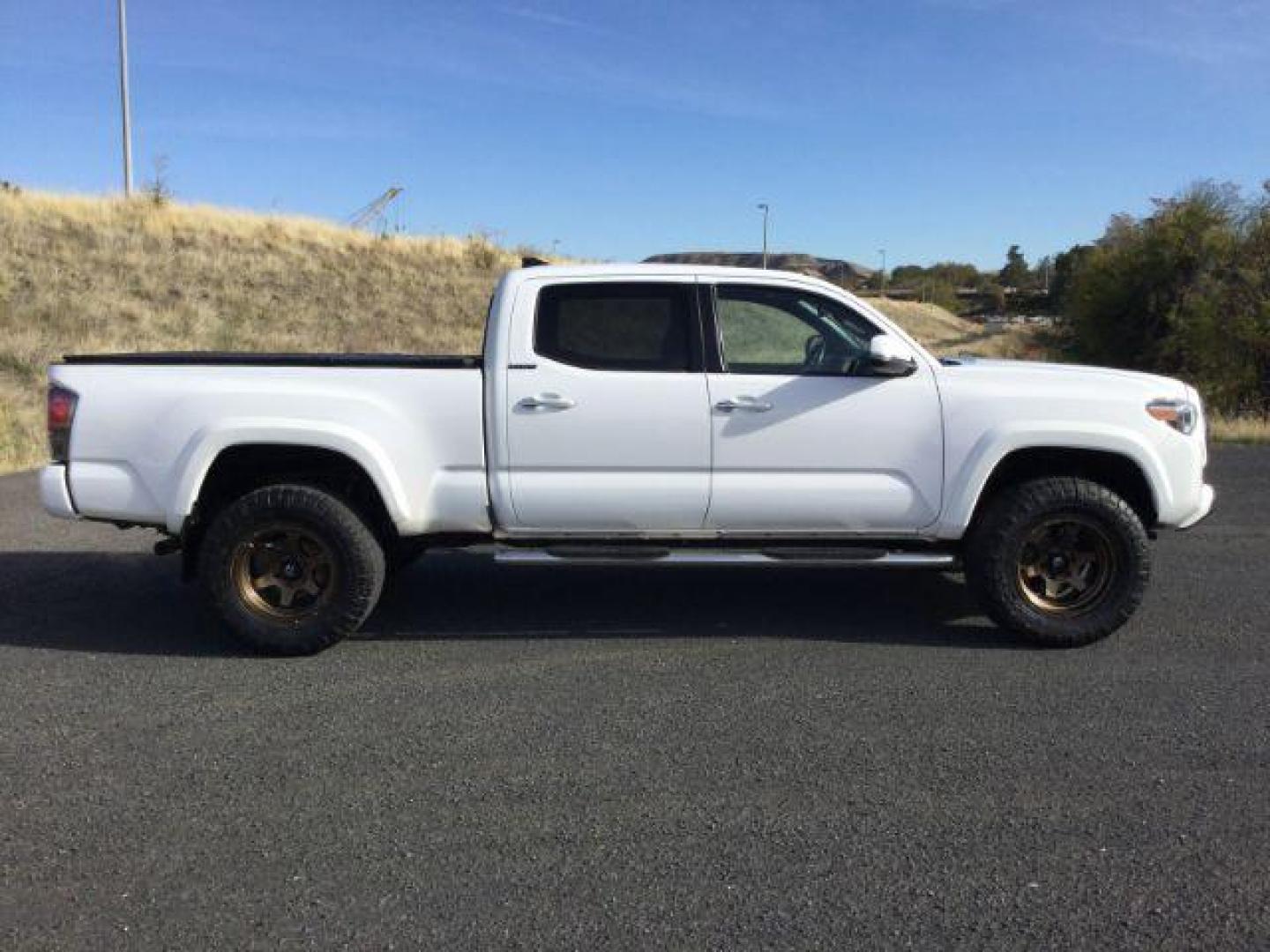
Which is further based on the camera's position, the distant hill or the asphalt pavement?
the distant hill

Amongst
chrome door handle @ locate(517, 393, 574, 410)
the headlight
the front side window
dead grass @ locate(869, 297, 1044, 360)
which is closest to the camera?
chrome door handle @ locate(517, 393, 574, 410)

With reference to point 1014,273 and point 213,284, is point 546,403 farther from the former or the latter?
point 1014,273

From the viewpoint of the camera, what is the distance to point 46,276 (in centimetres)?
2438

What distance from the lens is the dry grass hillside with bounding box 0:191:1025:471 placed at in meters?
22.8

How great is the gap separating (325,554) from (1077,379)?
4.04 m

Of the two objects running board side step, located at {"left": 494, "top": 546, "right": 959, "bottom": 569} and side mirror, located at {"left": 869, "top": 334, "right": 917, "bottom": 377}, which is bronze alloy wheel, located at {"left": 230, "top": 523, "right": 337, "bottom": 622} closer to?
running board side step, located at {"left": 494, "top": 546, "right": 959, "bottom": 569}

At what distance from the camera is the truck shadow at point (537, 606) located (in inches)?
230

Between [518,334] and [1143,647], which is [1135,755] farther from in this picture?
[518,334]

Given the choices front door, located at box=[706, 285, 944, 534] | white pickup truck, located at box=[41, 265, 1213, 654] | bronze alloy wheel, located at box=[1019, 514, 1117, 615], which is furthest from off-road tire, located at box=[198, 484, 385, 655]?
bronze alloy wheel, located at box=[1019, 514, 1117, 615]

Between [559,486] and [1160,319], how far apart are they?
22.6 m

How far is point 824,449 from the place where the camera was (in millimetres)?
5547

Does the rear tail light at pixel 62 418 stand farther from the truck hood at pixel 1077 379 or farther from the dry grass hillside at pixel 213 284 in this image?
the dry grass hillside at pixel 213 284

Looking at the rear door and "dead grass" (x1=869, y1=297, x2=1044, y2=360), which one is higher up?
"dead grass" (x1=869, y1=297, x2=1044, y2=360)

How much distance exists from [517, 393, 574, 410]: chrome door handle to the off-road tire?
1.06 meters
